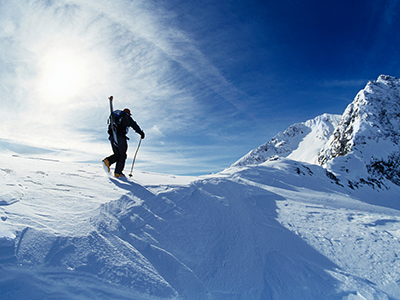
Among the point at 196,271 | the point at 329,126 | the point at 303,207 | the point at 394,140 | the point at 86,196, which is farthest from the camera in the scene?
the point at 329,126

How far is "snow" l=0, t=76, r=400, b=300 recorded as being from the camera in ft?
7.57

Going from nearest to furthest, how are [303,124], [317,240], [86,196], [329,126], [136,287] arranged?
[136,287]
[86,196]
[317,240]
[329,126]
[303,124]

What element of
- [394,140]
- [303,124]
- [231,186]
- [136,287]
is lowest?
[136,287]

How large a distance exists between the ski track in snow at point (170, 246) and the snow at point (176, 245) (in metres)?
0.02

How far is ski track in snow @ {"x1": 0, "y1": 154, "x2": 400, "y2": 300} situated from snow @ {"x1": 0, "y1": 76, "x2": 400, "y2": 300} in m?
0.02

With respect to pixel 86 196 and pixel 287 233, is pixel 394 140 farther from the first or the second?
pixel 86 196

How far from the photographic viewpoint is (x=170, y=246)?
11.0 feet

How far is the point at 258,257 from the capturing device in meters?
3.66

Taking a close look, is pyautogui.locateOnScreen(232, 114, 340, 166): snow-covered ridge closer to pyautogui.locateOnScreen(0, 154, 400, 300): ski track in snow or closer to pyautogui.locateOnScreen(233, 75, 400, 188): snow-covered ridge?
pyautogui.locateOnScreen(233, 75, 400, 188): snow-covered ridge

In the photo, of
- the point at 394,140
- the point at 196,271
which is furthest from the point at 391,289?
the point at 394,140

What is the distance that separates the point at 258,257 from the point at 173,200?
7.56 ft

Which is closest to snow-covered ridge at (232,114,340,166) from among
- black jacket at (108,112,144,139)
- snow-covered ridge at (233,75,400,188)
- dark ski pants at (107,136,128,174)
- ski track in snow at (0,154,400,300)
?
snow-covered ridge at (233,75,400,188)

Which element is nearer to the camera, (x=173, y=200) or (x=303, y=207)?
(x=173, y=200)

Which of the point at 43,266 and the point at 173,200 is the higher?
the point at 173,200
